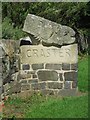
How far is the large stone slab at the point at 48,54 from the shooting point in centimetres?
968

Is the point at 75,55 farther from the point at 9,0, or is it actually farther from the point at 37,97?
the point at 9,0

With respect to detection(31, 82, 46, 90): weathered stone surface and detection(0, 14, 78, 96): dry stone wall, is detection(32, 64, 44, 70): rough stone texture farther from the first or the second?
detection(31, 82, 46, 90): weathered stone surface

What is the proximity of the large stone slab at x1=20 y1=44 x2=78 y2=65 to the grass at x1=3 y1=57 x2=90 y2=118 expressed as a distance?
94cm

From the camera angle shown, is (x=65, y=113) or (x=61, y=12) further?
(x=61, y=12)

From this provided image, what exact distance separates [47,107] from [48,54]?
76.8 inches

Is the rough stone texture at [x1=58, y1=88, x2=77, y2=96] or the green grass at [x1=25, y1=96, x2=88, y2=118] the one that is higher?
the rough stone texture at [x1=58, y1=88, x2=77, y2=96]

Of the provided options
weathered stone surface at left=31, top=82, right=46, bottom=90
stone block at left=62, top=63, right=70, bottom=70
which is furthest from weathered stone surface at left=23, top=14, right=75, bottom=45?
weathered stone surface at left=31, top=82, right=46, bottom=90

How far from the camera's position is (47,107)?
812 centimetres

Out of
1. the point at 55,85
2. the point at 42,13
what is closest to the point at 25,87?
the point at 55,85

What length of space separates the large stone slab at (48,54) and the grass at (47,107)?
937 mm

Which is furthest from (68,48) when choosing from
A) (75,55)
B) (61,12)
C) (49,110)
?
(61,12)

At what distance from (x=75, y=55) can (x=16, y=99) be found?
200cm

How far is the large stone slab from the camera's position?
31.8 ft

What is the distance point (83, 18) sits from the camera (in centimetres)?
2756
